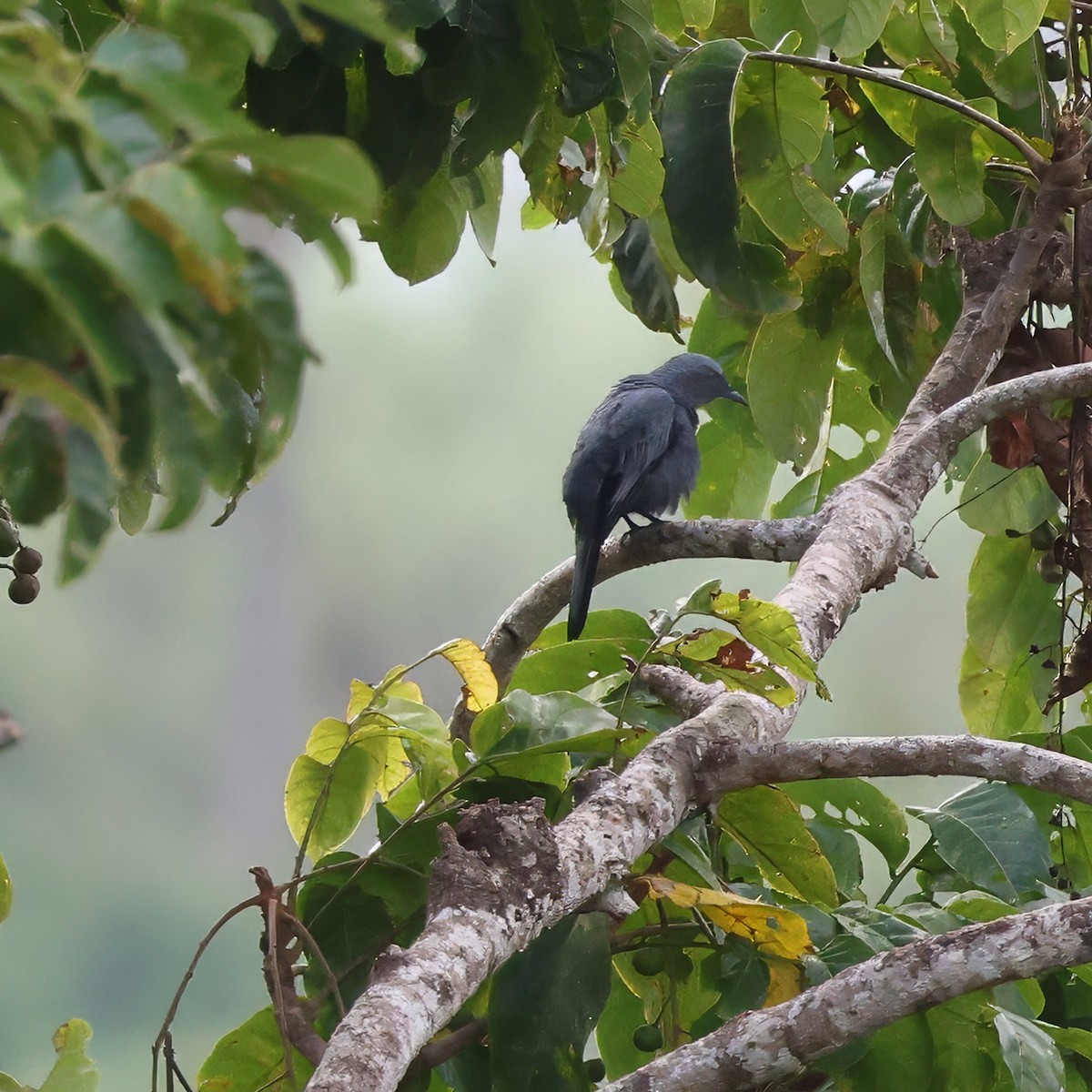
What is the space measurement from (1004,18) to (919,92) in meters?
0.17

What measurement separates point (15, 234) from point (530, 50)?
33.3 inches

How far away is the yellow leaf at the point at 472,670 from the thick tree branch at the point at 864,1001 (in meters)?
0.62

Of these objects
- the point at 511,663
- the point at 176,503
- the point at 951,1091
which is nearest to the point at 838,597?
the point at 951,1091

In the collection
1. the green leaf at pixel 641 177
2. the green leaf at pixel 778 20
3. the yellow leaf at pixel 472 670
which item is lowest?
the yellow leaf at pixel 472 670

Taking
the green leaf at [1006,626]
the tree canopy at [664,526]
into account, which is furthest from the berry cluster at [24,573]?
the green leaf at [1006,626]

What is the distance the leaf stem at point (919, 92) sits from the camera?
5.43ft

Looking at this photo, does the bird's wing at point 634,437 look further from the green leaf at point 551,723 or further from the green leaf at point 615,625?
the green leaf at point 551,723

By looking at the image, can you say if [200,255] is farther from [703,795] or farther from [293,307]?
[703,795]

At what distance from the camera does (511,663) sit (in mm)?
2260

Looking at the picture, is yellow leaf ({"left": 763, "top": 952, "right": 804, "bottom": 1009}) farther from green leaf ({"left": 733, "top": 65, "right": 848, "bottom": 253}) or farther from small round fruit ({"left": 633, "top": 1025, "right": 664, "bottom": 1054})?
green leaf ({"left": 733, "top": 65, "right": 848, "bottom": 253})

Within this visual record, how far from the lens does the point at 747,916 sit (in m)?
1.21

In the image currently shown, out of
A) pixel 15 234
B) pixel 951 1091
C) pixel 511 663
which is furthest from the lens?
pixel 511 663

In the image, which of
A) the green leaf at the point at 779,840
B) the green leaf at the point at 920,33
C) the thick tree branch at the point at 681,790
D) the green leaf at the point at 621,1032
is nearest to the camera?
the thick tree branch at the point at 681,790

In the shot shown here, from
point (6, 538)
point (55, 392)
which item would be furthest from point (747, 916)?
point (55, 392)
